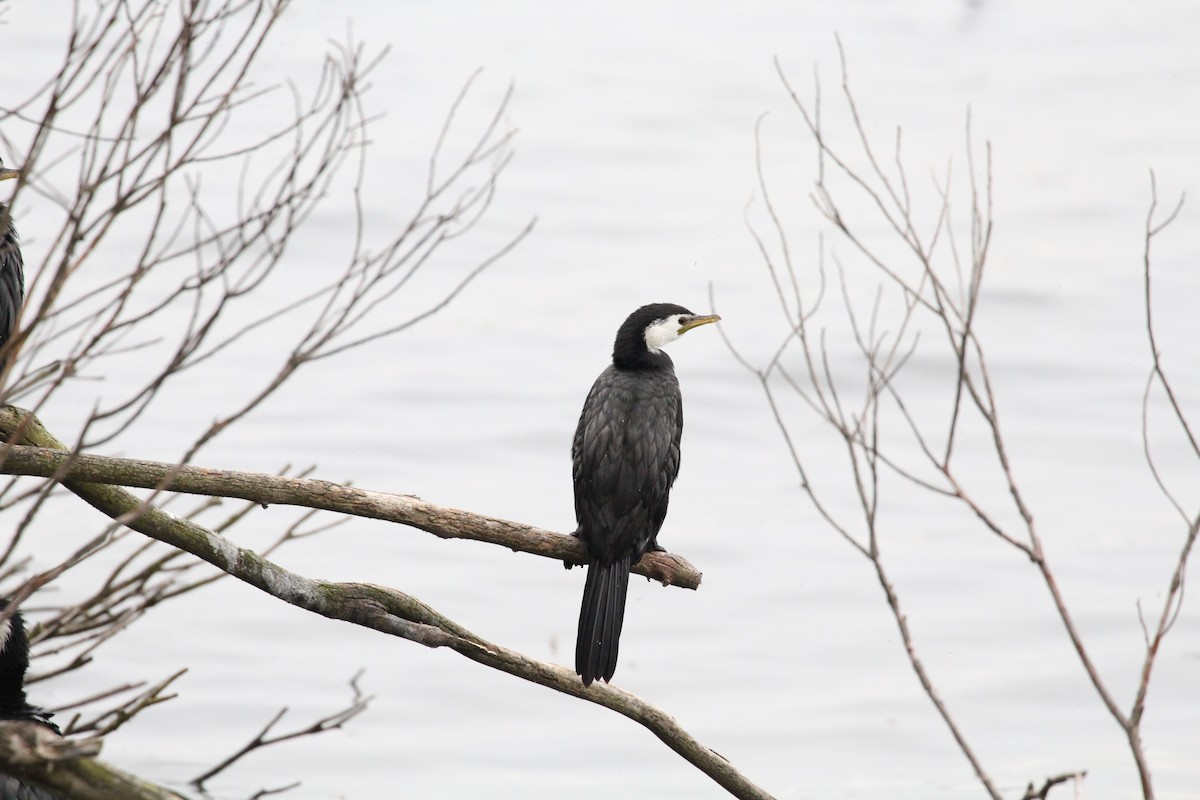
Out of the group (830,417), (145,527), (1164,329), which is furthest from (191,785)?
(1164,329)

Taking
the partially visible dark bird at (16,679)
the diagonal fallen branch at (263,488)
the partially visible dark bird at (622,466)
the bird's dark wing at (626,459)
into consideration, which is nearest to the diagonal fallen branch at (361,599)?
the diagonal fallen branch at (263,488)

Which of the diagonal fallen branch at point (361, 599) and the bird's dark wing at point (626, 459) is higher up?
the bird's dark wing at point (626, 459)

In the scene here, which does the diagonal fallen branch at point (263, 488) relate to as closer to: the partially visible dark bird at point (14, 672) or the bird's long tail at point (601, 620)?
the bird's long tail at point (601, 620)

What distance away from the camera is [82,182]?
2422 mm

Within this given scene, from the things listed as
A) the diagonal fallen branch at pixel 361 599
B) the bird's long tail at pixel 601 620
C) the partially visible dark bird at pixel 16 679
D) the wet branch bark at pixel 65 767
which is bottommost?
the wet branch bark at pixel 65 767

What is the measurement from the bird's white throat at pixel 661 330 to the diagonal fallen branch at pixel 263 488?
42.3 inches

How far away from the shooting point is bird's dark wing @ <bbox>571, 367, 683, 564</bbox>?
405 centimetres

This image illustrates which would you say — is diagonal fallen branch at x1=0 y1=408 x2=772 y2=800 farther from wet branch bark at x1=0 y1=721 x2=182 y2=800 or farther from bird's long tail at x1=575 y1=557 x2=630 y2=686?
wet branch bark at x1=0 y1=721 x2=182 y2=800

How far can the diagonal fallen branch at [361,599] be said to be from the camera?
314 centimetres

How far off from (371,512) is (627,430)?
133cm

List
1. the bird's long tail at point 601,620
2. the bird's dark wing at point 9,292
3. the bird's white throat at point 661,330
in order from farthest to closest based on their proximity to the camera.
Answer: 1. the bird's white throat at point 661,330
2. the bird's dark wing at point 9,292
3. the bird's long tail at point 601,620

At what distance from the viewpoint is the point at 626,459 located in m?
4.26

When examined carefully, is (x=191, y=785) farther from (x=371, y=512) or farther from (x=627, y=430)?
(x=371, y=512)

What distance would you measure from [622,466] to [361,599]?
1.11 meters
